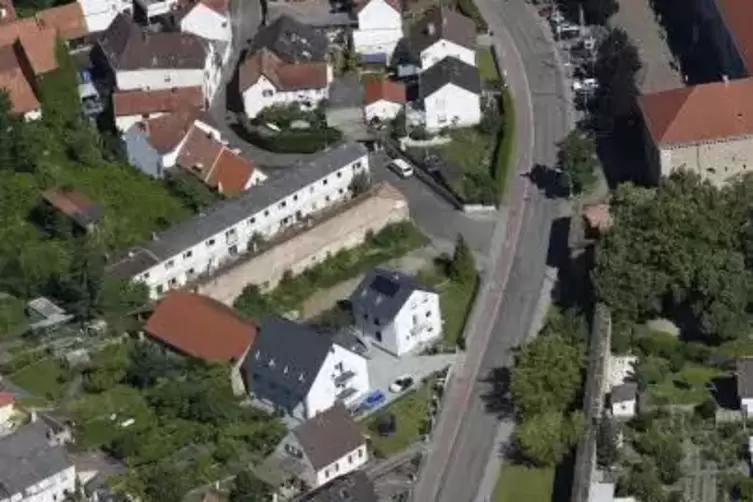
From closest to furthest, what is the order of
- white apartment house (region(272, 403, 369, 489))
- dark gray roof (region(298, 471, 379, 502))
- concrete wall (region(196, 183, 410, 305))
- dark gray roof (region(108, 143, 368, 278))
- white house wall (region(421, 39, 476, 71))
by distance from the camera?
dark gray roof (region(298, 471, 379, 502)) < white apartment house (region(272, 403, 369, 489)) < dark gray roof (region(108, 143, 368, 278)) < concrete wall (region(196, 183, 410, 305)) < white house wall (region(421, 39, 476, 71))

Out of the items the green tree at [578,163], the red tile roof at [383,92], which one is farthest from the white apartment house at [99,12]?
the green tree at [578,163]

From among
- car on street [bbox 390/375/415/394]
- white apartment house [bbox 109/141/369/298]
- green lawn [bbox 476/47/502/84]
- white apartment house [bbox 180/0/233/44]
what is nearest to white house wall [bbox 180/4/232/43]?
white apartment house [bbox 180/0/233/44]

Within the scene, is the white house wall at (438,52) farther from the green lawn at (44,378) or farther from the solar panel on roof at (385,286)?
the green lawn at (44,378)

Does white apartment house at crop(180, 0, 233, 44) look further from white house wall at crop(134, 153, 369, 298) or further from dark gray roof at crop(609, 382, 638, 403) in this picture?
dark gray roof at crop(609, 382, 638, 403)

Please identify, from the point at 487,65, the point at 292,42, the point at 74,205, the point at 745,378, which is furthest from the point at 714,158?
the point at 74,205

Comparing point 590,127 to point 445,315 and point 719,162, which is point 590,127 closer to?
point 719,162

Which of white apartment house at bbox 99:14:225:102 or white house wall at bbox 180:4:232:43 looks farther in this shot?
white house wall at bbox 180:4:232:43
